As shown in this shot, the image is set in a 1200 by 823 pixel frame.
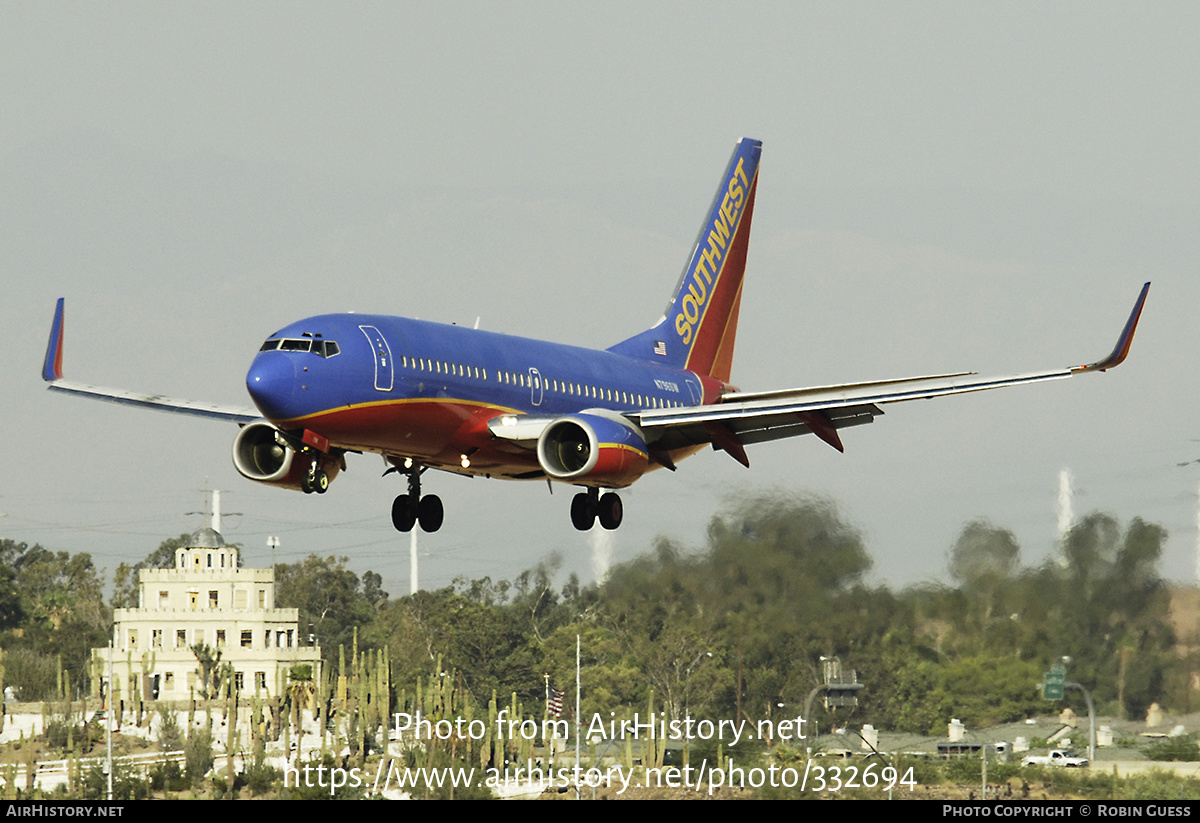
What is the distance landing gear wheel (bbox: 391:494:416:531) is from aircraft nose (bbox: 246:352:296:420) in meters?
9.13

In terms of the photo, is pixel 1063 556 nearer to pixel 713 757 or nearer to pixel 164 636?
pixel 713 757

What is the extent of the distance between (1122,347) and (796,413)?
824cm

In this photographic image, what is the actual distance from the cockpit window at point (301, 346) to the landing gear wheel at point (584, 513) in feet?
34.8

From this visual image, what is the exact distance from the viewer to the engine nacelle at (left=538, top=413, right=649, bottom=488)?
141 feet

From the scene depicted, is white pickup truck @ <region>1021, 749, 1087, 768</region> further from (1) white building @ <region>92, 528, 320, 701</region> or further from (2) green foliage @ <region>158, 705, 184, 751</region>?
(1) white building @ <region>92, 528, 320, 701</region>

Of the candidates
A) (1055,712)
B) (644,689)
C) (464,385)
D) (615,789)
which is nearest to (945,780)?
(1055,712)

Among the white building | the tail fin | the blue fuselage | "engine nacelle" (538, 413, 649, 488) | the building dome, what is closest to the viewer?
the blue fuselage

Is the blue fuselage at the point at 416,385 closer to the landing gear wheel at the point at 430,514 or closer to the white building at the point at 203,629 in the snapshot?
the landing gear wheel at the point at 430,514

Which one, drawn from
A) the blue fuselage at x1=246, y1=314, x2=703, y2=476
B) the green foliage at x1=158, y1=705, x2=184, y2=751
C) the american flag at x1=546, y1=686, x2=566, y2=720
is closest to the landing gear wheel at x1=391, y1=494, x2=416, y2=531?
the blue fuselage at x1=246, y1=314, x2=703, y2=476

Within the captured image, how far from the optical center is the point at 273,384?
37188mm

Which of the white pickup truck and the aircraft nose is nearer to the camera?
the aircraft nose

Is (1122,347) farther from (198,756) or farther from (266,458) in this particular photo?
(198,756)

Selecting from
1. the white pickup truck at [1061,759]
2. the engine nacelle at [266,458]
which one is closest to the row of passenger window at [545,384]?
the engine nacelle at [266,458]
